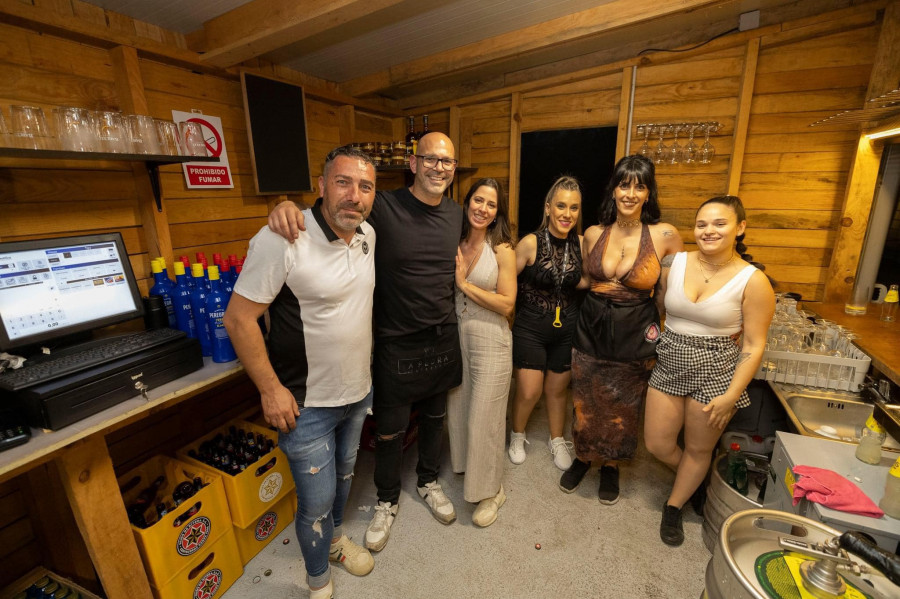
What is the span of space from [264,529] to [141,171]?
5.63 ft

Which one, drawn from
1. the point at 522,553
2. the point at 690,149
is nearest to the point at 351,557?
the point at 522,553

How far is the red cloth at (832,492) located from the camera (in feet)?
3.52

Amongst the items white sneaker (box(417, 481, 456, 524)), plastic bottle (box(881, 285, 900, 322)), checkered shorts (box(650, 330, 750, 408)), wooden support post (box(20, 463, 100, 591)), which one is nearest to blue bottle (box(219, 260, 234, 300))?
wooden support post (box(20, 463, 100, 591))

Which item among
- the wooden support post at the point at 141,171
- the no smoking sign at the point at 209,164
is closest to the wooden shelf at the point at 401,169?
the no smoking sign at the point at 209,164

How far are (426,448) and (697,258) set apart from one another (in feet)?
4.94

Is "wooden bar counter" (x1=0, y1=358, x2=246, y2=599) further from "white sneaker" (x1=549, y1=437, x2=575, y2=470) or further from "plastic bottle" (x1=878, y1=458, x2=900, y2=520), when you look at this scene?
"plastic bottle" (x1=878, y1=458, x2=900, y2=520)


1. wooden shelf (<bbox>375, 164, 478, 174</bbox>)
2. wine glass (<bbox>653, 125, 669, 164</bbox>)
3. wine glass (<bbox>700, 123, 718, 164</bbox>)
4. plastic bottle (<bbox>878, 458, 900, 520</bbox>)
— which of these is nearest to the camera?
plastic bottle (<bbox>878, 458, 900, 520</bbox>)

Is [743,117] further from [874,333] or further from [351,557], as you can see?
[351,557]

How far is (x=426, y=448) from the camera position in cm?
206

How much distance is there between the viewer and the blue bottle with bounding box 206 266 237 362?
63.3 inches

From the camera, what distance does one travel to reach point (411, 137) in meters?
3.40

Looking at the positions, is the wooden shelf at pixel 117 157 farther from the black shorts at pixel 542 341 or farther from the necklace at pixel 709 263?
the necklace at pixel 709 263

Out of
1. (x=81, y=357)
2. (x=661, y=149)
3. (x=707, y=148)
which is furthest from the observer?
(x=661, y=149)

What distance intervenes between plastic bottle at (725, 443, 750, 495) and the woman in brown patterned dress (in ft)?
1.38
